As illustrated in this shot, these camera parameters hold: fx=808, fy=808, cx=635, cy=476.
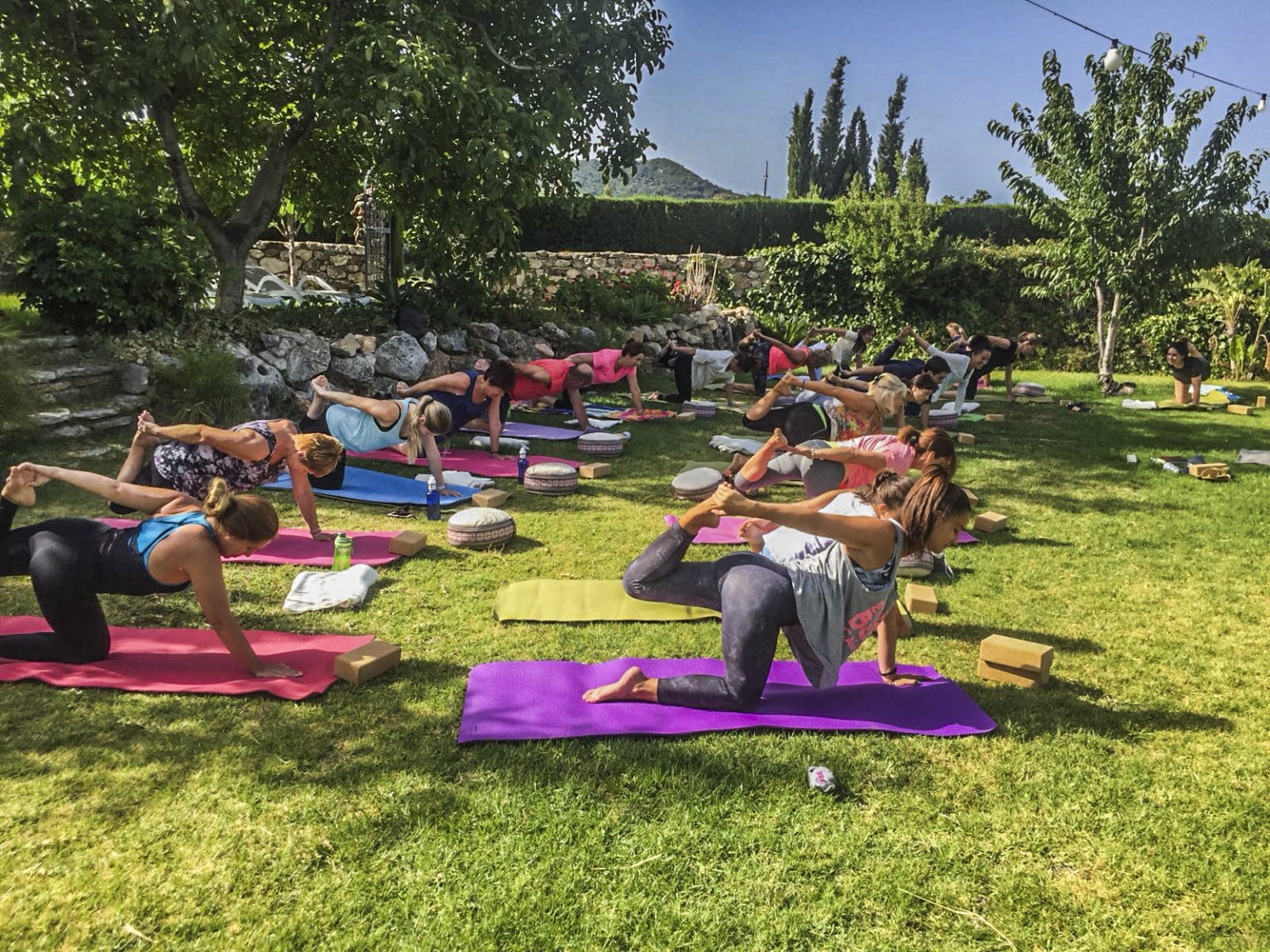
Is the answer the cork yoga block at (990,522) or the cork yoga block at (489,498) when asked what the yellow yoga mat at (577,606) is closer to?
the cork yoga block at (489,498)

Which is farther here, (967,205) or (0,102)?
(967,205)

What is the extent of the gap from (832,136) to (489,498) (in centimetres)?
5124

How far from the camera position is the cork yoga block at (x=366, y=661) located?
165 inches

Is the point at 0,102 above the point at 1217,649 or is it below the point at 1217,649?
above

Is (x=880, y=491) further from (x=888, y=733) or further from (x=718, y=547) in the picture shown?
(x=718, y=547)

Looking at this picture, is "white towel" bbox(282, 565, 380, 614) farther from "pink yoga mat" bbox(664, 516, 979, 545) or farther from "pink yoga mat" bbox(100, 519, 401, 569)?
"pink yoga mat" bbox(664, 516, 979, 545)

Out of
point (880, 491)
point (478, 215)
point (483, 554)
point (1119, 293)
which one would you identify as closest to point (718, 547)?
point (483, 554)

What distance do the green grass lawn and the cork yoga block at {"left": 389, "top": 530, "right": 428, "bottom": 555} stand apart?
0.82 metres

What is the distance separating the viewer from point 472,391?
30.2ft

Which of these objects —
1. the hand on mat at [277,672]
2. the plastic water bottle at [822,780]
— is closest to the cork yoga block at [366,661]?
the hand on mat at [277,672]

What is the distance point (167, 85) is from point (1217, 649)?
12059 mm

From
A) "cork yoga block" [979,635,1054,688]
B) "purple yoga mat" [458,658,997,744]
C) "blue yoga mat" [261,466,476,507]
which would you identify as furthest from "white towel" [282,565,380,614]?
"cork yoga block" [979,635,1054,688]

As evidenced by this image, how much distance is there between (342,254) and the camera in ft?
68.6

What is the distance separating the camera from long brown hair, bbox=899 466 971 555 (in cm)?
402
